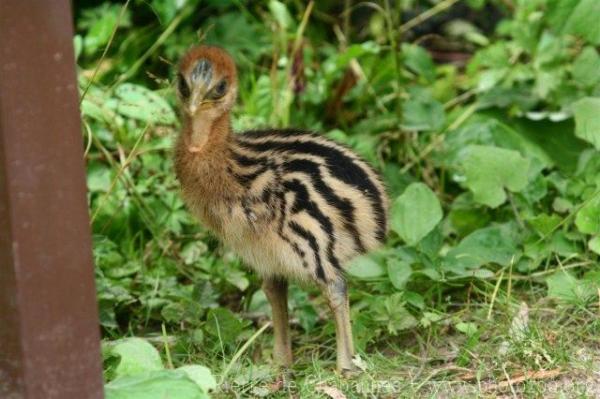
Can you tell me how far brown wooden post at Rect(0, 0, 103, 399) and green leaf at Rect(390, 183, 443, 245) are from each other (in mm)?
1605

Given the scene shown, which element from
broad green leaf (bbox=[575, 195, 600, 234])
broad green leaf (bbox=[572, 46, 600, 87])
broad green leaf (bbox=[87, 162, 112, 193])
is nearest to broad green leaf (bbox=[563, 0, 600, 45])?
broad green leaf (bbox=[572, 46, 600, 87])

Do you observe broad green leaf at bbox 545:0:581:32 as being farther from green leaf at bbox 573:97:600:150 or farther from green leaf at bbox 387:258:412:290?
green leaf at bbox 387:258:412:290

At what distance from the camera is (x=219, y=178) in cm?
347

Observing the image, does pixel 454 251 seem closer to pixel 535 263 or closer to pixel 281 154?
pixel 535 263

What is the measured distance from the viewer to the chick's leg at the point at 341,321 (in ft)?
11.5

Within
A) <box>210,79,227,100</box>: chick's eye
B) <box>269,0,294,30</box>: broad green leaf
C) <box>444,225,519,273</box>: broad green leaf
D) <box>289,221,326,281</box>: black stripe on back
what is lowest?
<box>444,225,519,273</box>: broad green leaf

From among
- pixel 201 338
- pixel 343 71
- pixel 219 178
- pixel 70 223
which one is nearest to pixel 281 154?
pixel 219 178

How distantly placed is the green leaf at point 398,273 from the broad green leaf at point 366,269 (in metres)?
0.13

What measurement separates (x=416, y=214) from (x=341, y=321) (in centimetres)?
→ 70

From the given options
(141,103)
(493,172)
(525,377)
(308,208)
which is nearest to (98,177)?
(141,103)

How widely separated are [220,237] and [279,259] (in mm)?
216

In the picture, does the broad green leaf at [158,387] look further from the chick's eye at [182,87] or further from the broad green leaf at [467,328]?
the broad green leaf at [467,328]

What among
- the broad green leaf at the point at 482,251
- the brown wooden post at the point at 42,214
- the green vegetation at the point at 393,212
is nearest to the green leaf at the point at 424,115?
the green vegetation at the point at 393,212

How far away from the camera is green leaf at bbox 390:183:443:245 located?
4.05m
